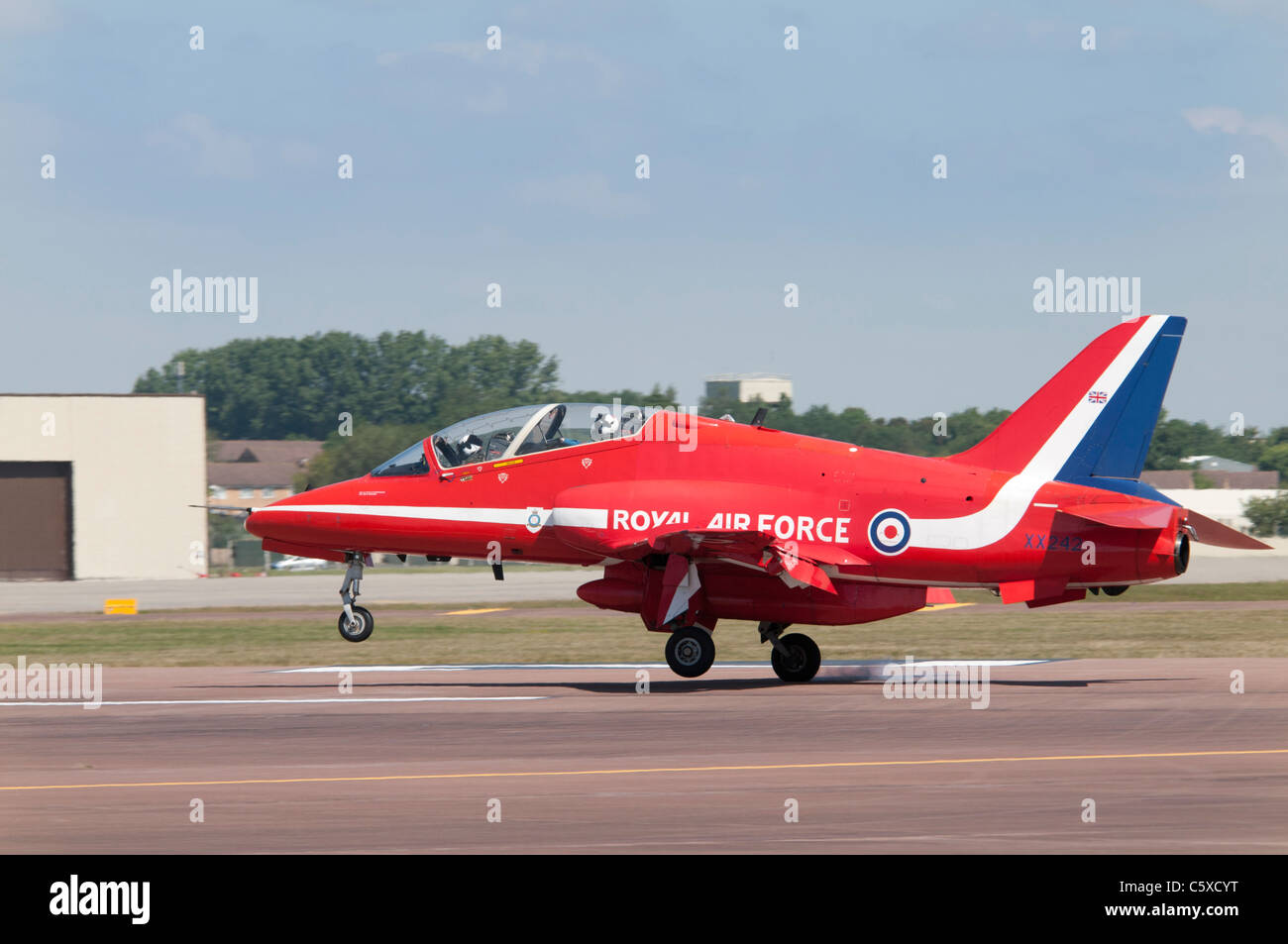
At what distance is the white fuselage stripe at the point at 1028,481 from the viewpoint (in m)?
17.8

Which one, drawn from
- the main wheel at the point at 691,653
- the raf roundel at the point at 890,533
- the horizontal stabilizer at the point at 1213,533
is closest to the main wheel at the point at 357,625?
the main wheel at the point at 691,653

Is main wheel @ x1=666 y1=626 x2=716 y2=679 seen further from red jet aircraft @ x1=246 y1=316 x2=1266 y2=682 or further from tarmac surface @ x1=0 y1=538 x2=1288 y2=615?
tarmac surface @ x1=0 y1=538 x2=1288 y2=615

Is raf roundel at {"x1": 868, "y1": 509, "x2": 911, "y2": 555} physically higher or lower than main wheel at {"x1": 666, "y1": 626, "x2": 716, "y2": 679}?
higher

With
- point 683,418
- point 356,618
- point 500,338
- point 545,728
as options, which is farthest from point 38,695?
point 500,338

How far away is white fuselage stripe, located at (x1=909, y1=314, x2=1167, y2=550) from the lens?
17.8m

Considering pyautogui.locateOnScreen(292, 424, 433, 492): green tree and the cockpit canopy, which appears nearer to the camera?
the cockpit canopy

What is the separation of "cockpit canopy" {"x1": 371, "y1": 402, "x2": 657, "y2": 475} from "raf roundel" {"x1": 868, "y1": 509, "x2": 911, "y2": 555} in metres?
3.49

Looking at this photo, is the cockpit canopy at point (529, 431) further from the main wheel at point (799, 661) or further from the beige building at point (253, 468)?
the beige building at point (253, 468)

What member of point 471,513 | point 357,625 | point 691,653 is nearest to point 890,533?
point 691,653

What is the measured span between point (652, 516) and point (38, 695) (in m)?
8.25

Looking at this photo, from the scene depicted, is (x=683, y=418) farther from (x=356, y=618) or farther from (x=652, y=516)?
(x=356, y=618)

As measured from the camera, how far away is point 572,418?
18875mm

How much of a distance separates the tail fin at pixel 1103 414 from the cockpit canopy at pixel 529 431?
5105 mm

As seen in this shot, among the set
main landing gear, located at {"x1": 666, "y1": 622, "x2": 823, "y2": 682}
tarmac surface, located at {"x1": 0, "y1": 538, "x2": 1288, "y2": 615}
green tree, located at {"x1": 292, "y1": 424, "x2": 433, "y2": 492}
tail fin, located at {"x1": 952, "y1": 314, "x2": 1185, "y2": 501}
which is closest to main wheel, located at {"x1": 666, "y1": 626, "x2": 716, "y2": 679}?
main landing gear, located at {"x1": 666, "y1": 622, "x2": 823, "y2": 682}
